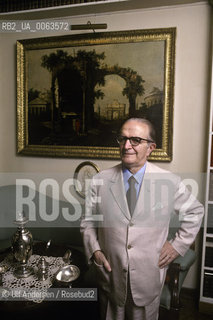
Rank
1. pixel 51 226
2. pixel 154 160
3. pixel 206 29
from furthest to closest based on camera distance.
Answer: pixel 51 226 → pixel 154 160 → pixel 206 29

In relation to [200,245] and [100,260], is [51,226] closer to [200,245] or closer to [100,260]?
[100,260]

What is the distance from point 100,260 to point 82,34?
1210 millimetres

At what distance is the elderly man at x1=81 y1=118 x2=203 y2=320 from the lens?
3.32ft

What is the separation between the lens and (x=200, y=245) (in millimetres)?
1461

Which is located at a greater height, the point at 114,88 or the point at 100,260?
the point at 114,88

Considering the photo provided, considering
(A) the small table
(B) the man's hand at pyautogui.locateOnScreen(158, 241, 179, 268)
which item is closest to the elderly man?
(B) the man's hand at pyautogui.locateOnScreen(158, 241, 179, 268)

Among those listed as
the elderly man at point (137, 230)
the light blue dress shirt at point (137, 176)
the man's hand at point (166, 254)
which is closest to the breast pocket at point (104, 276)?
the elderly man at point (137, 230)

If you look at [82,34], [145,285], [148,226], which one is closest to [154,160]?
[148,226]

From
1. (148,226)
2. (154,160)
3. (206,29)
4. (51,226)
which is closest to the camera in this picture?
(148,226)

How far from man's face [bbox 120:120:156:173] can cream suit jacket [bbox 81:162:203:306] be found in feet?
0.15

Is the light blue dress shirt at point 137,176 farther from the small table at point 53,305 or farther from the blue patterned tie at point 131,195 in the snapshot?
the small table at point 53,305

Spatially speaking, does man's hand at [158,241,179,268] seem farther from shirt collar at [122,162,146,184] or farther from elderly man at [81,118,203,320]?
shirt collar at [122,162,146,184]

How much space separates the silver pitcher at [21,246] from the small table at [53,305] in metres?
0.13

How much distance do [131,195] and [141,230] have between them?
130 mm
